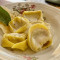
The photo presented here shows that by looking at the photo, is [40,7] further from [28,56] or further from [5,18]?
[28,56]

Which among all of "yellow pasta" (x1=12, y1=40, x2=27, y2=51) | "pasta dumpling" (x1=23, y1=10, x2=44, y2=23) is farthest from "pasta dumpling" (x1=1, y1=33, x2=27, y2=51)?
"pasta dumpling" (x1=23, y1=10, x2=44, y2=23)

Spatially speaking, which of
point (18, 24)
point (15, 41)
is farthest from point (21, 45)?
point (18, 24)

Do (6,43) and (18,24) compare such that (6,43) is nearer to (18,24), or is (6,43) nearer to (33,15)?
(18,24)

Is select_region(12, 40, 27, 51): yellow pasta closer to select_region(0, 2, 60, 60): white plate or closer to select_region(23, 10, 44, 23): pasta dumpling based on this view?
select_region(0, 2, 60, 60): white plate

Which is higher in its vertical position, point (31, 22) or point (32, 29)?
point (31, 22)

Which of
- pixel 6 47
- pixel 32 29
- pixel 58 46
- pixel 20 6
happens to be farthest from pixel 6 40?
pixel 20 6

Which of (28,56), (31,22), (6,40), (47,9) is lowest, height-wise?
(28,56)

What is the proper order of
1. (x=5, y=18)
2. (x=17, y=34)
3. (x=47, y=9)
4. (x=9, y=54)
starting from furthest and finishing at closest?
(x=47, y=9) → (x=5, y=18) → (x=17, y=34) → (x=9, y=54)

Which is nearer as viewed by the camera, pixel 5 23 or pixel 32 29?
pixel 32 29
